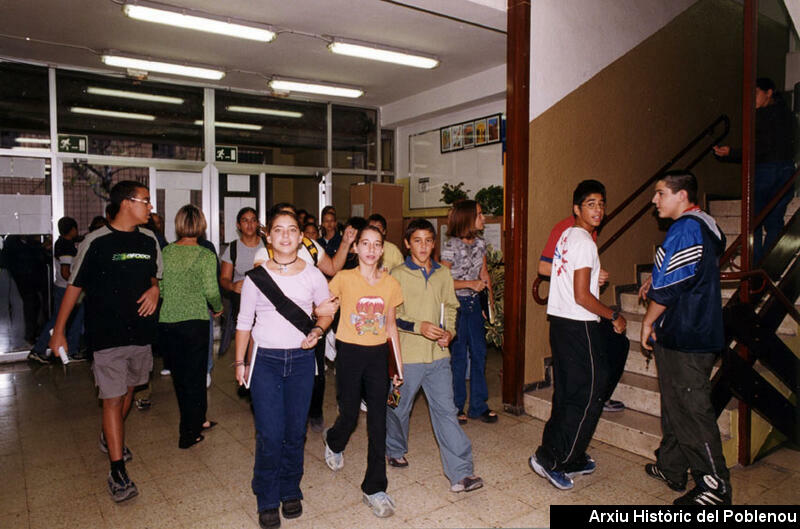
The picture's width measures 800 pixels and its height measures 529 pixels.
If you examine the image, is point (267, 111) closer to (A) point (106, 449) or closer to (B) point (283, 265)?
(A) point (106, 449)

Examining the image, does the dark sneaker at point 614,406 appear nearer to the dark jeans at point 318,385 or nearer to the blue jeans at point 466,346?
the blue jeans at point 466,346

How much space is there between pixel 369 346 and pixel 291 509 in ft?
3.23

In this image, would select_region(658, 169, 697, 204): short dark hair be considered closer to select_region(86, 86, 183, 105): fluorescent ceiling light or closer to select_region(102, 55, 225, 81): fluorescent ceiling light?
select_region(102, 55, 225, 81): fluorescent ceiling light

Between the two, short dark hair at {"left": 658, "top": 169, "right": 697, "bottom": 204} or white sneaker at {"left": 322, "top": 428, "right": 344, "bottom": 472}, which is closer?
short dark hair at {"left": 658, "top": 169, "right": 697, "bottom": 204}

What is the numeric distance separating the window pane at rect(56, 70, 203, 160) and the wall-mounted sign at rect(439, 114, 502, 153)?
3.83 meters

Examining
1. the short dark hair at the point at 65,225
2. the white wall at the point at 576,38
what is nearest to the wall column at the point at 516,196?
the white wall at the point at 576,38

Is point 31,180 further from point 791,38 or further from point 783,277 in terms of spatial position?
point 791,38

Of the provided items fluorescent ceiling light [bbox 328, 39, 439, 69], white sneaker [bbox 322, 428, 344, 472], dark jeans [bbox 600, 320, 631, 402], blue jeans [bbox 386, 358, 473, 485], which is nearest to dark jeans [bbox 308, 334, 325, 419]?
white sneaker [bbox 322, 428, 344, 472]

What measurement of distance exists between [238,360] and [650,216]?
15.9 feet

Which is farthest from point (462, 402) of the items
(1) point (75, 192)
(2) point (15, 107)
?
(2) point (15, 107)

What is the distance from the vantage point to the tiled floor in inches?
122

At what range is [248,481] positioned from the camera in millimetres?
3555

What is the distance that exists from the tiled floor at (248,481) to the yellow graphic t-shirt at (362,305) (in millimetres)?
1001

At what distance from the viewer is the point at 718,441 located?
3.04 metres
